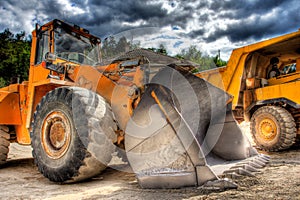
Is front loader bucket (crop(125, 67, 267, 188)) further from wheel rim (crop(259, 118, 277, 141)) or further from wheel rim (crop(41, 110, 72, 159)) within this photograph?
wheel rim (crop(259, 118, 277, 141))

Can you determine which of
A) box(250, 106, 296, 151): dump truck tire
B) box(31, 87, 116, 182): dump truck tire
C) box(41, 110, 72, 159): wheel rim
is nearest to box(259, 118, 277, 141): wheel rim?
box(250, 106, 296, 151): dump truck tire

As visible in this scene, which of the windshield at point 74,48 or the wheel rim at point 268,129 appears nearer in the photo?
the windshield at point 74,48

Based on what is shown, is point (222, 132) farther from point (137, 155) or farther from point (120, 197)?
point (120, 197)

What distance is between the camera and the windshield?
15.5 feet

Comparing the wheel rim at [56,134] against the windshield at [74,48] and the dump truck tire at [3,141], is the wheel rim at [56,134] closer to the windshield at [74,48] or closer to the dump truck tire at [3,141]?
the windshield at [74,48]

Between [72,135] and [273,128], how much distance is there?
197 inches

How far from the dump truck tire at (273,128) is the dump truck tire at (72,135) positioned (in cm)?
454

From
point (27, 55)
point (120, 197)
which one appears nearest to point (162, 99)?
point (120, 197)

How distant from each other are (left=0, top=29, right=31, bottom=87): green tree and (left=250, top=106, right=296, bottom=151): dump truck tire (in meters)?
20.5

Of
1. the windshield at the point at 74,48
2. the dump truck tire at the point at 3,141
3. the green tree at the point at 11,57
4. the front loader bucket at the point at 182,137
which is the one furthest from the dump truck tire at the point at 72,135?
the green tree at the point at 11,57

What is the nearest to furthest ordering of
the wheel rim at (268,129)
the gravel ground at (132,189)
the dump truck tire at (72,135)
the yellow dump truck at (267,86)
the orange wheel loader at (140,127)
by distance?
the gravel ground at (132,189) → the orange wheel loader at (140,127) → the dump truck tire at (72,135) → the yellow dump truck at (267,86) → the wheel rim at (268,129)

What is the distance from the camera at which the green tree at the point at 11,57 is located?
24406 millimetres

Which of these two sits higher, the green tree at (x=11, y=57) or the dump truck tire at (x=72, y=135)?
the green tree at (x=11, y=57)

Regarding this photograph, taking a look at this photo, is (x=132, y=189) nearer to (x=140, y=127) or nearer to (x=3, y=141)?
(x=140, y=127)
